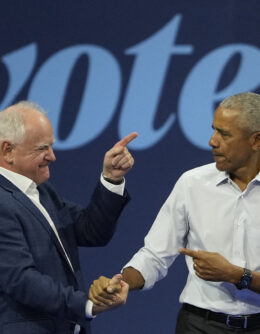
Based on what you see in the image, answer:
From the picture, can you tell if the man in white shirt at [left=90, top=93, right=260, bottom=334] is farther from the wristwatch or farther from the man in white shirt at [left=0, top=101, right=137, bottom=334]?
the man in white shirt at [left=0, top=101, right=137, bottom=334]

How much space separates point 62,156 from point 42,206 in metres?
1.72

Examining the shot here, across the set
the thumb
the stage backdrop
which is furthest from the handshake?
the stage backdrop

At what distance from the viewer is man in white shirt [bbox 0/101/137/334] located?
9.43 ft

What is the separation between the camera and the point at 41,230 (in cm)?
302

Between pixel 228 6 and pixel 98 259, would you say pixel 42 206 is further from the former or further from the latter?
pixel 228 6

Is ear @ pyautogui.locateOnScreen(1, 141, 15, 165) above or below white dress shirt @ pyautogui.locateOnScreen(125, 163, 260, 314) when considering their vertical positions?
above

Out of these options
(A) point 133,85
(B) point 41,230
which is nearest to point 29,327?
(B) point 41,230

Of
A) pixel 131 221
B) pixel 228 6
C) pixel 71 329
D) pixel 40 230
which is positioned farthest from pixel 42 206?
pixel 228 6

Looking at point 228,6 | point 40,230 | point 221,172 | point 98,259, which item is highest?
point 228,6

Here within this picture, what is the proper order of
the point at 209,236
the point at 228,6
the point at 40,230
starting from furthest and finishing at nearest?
the point at 228,6 → the point at 209,236 → the point at 40,230

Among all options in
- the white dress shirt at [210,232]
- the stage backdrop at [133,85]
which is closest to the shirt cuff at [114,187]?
the white dress shirt at [210,232]

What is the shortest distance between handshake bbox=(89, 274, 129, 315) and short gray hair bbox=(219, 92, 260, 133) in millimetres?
835

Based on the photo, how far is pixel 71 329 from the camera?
123 inches

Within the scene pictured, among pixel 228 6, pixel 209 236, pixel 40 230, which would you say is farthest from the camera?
pixel 228 6
